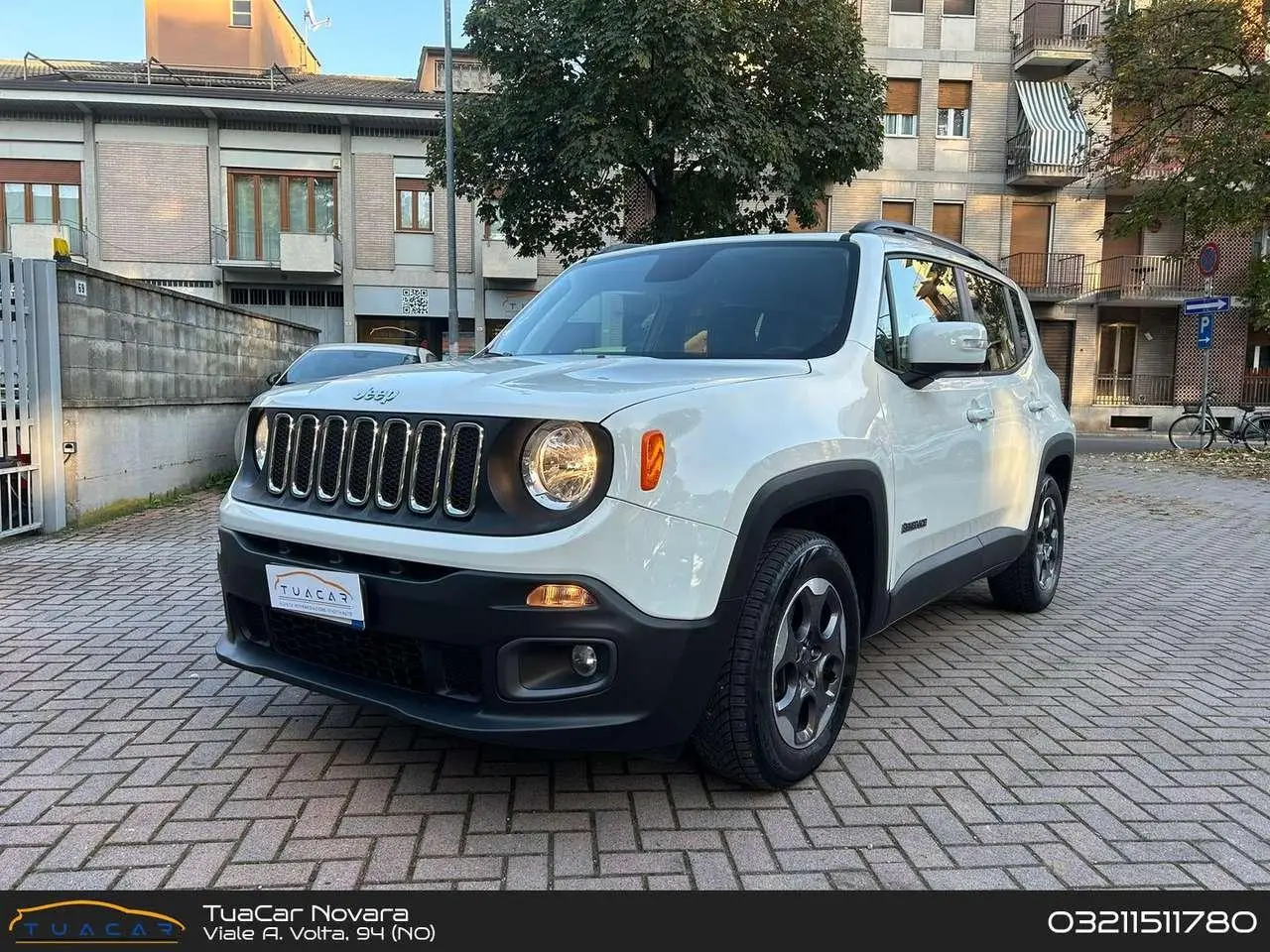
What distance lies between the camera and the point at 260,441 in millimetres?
3041

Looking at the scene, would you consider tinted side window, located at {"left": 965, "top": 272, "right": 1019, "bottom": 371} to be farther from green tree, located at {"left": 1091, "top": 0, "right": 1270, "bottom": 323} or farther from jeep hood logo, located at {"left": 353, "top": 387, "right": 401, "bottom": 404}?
green tree, located at {"left": 1091, "top": 0, "right": 1270, "bottom": 323}

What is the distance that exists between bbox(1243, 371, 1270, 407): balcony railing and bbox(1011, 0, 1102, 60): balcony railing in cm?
1150

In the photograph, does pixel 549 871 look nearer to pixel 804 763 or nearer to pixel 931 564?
pixel 804 763

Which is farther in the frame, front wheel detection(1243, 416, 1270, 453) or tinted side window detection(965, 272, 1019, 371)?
front wheel detection(1243, 416, 1270, 453)

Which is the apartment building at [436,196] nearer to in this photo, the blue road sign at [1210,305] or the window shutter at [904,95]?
the window shutter at [904,95]

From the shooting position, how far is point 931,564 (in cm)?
359

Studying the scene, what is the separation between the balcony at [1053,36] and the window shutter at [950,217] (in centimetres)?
422

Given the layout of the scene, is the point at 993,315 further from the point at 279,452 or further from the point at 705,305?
the point at 279,452

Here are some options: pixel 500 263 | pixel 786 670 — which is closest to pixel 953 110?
pixel 500 263

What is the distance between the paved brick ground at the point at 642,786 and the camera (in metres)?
2.39

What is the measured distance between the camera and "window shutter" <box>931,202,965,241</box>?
26.7m

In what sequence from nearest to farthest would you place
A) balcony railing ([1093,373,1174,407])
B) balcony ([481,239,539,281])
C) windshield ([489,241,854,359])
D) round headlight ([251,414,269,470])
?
round headlight ([251,414,269,470])
windshield ([489,241,854,359])
balcony ([481,239,539,281])
balcony railing ([1093,373,1174,407])

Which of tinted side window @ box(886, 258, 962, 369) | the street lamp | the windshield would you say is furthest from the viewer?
the street lamp

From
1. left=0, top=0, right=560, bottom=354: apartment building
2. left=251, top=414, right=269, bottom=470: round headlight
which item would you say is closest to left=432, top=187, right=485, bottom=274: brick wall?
left=0, top=0, right=560, bottom=354: apartment building
